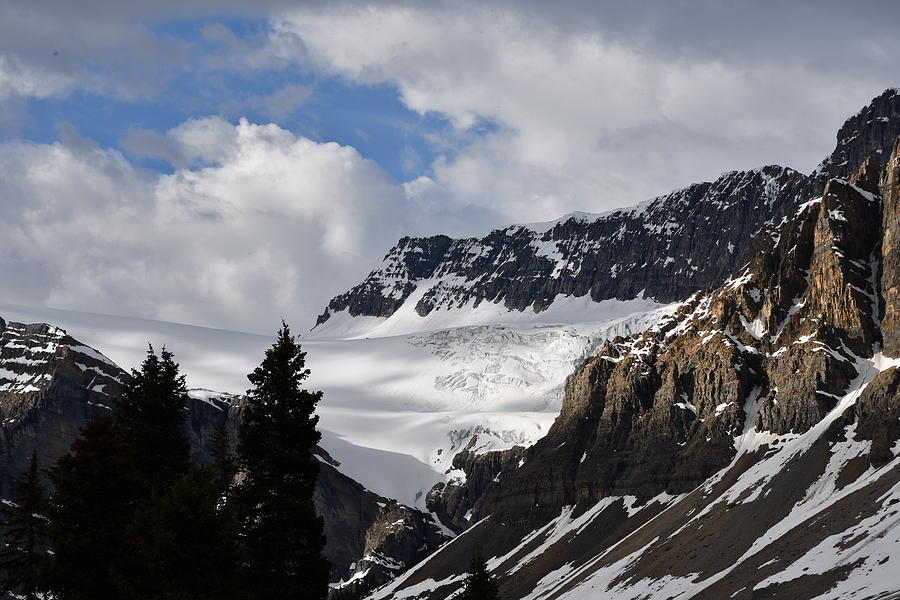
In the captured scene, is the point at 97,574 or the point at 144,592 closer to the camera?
the point at 144,592

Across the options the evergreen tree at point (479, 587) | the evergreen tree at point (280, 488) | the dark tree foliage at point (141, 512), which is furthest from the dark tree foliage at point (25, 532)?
the evergreen tree at point (479, 587)

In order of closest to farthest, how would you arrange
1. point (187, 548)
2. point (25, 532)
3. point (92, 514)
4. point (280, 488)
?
1. point (187, 548)
2. point (92, 514)
3. point (280, 488)
4. point (25, 532)

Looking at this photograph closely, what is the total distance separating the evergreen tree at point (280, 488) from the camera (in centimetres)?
5625

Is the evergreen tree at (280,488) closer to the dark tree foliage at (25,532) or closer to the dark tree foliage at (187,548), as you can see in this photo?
the dark tree foliage at (187,548)

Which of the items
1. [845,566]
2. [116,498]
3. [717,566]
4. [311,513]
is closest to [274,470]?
[311,513]

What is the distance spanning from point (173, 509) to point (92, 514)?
30.5ft

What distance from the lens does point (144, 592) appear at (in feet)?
152

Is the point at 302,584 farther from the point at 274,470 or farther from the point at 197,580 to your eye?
the point at 197,580

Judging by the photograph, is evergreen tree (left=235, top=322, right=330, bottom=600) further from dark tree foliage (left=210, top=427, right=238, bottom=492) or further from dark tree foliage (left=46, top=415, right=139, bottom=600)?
dark tree foliage (left=46, top=415, right=139, bottom=600)

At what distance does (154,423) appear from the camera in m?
57.9

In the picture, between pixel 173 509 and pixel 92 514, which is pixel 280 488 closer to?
pixel 92 514

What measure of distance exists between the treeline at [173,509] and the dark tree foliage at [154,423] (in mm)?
60

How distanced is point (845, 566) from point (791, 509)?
49.7 metres

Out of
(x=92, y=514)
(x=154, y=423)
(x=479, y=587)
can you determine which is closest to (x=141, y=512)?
(x=92, y=514)
